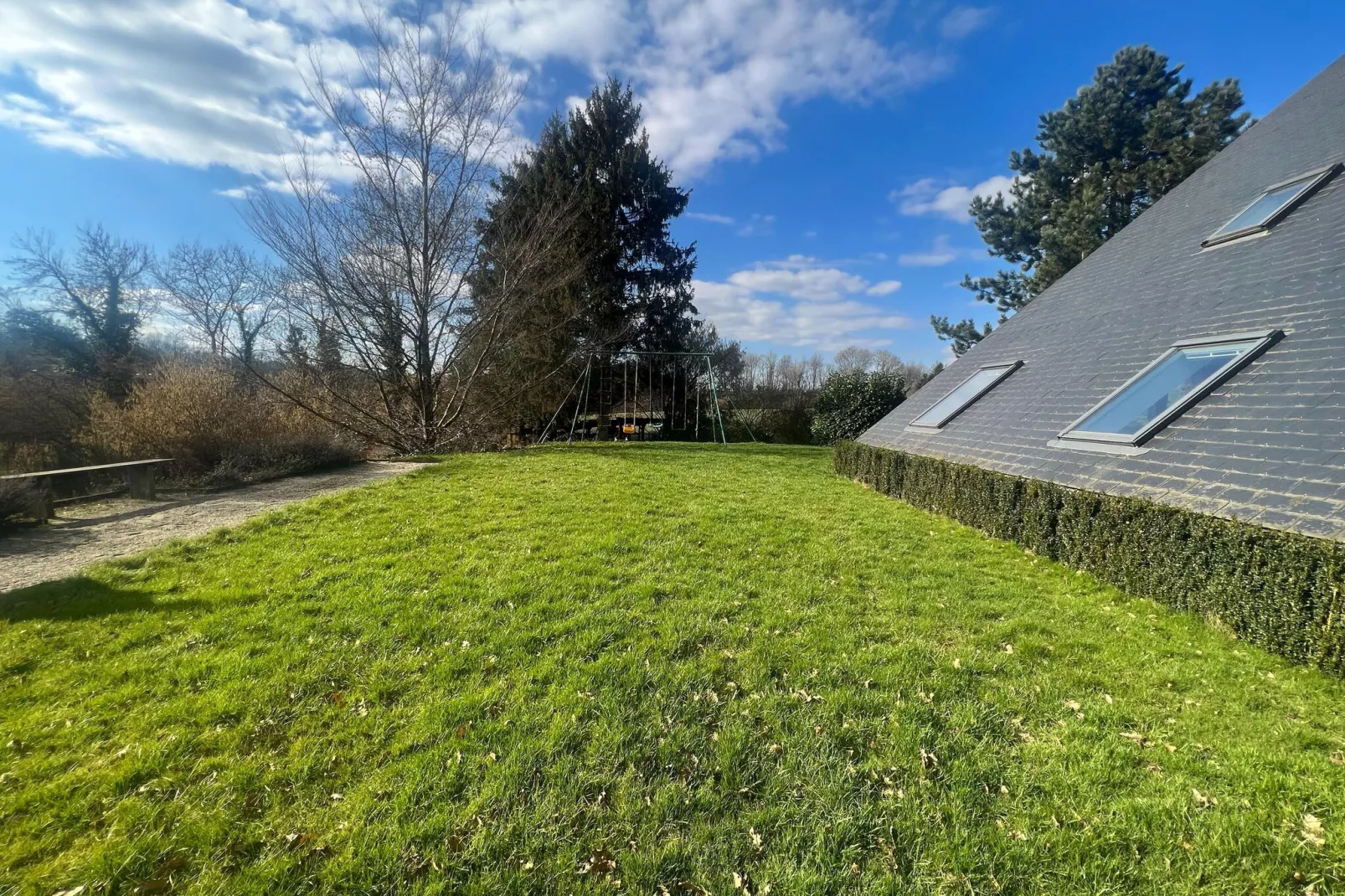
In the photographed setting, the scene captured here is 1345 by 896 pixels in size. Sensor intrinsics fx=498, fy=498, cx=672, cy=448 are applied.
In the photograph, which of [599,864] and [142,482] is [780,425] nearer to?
[142,482]

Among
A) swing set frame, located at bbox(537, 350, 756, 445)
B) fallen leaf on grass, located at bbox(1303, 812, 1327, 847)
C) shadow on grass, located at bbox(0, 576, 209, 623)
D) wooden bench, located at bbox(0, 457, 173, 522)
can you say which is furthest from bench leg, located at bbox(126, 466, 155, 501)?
fallen leaf on grass, located at bbox(1303, 812, 1327, 847)

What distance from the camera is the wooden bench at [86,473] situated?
6004 millimetres

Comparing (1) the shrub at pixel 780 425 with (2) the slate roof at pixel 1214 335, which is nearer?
(2) the slate roof at pixel 1214 335

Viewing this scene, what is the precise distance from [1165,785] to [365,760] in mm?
3510

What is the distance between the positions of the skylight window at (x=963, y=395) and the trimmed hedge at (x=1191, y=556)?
8.83ft

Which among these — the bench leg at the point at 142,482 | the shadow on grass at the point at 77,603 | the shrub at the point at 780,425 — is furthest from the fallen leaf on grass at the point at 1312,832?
the shrub at the point at 780,425

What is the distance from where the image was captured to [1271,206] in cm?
661

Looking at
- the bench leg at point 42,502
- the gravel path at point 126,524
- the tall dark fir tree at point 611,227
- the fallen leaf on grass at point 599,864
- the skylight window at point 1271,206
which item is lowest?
the fallen leaf on grass at point 599,864

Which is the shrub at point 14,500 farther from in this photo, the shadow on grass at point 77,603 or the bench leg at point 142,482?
the shadow on grass at point 77,603

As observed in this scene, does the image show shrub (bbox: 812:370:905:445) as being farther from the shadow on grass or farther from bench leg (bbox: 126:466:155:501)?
bench leg (bbox: 126:466:155:501)

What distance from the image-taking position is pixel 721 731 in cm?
250

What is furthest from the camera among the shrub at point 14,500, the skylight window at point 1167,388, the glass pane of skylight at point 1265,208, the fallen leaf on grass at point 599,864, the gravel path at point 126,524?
the glass pane of skylight at point 1265,208

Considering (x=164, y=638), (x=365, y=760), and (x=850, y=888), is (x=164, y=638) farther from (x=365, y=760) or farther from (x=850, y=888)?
(x=850, y=888)

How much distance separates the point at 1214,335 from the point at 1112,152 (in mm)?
18661
